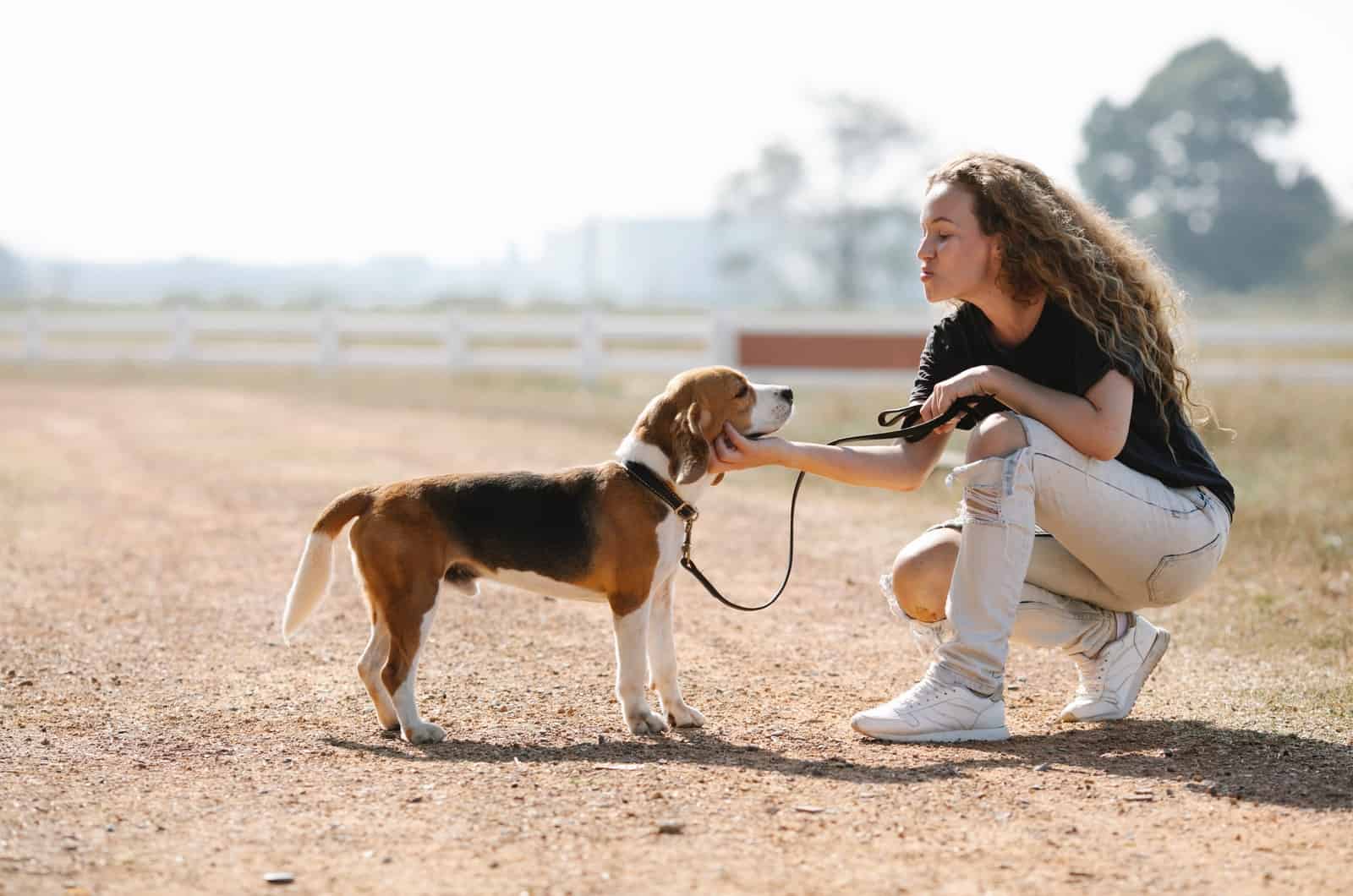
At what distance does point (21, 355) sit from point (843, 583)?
27048 millimetres

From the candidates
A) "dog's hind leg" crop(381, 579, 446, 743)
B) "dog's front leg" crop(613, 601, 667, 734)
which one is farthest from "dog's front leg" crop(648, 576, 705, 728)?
"dog's hind leg" crop(381, 579, 446, 743)

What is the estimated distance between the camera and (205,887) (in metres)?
3.43

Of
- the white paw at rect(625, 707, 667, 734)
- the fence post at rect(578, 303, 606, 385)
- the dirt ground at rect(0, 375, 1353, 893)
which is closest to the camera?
the dirt ground at rect(0, 375, 1353, 893)

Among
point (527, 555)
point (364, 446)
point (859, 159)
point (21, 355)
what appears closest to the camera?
point (527, 555)

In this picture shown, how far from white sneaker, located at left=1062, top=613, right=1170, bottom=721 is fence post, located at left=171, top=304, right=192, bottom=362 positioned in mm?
26989

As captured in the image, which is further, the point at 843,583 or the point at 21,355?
the point at 21,355

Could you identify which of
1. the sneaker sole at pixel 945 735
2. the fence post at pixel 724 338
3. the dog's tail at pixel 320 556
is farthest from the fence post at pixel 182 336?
the sneaker sole at pixel 945 735

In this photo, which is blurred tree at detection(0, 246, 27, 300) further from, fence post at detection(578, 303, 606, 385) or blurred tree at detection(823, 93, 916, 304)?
fence post at detection(578, 303, 606, 385)

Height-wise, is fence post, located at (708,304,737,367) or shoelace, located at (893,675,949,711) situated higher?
fence post, located at (708,304,737,367)

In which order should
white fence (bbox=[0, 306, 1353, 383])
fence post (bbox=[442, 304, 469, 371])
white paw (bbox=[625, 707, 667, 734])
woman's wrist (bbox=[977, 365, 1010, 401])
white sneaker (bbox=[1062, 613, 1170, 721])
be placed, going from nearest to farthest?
woman's wrist (bbox=[977, 365, 1010, 401]) < white paw (bbox=[625, 707, 667, 734]) < white sneaker (bbox=[1062, 613, 1170, 721]) < white fence (bbox=[0, 306, 1353, 383]) < fence post (bbox=[442, 304, 469, 371])

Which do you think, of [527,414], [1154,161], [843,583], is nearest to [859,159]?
[1154,161]

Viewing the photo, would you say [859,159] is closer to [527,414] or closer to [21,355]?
[21,355]

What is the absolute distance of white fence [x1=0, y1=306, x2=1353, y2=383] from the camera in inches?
832

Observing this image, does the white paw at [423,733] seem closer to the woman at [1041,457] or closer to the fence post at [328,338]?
the woman at [1041,457]
